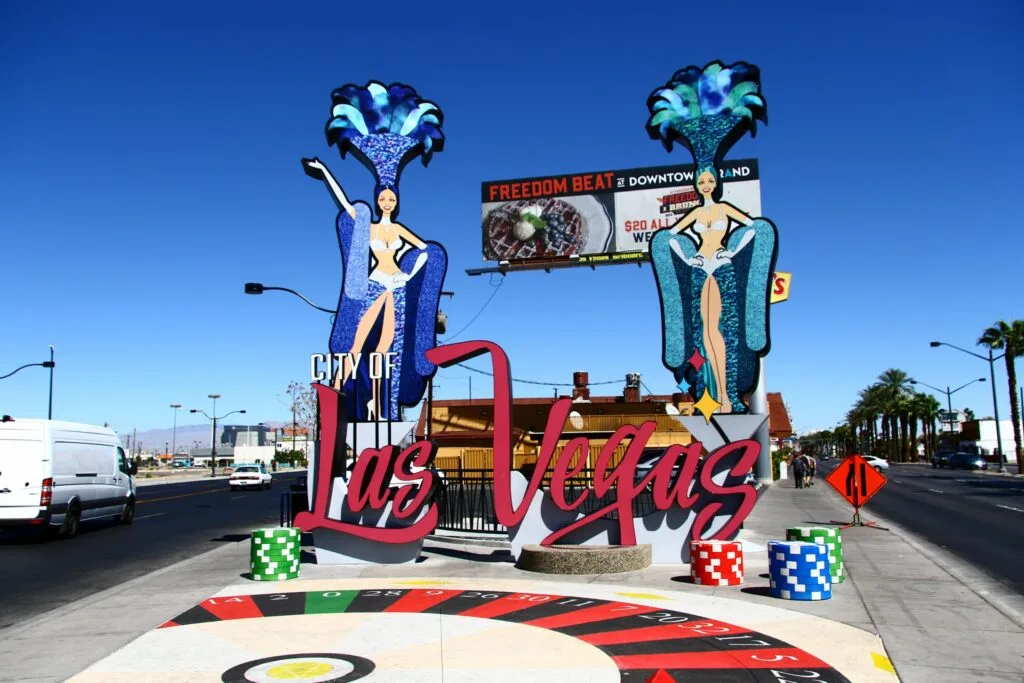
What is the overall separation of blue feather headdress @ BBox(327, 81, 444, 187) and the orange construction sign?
1157 cm

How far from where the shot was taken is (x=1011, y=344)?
223 ft

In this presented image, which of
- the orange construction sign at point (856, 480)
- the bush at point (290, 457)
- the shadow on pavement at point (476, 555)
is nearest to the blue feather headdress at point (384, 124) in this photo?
the shadow on pavement at point (476, 555)

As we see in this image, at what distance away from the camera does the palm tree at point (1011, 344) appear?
65062 mm

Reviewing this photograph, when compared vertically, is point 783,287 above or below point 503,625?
above

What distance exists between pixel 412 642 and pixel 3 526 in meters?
14.9

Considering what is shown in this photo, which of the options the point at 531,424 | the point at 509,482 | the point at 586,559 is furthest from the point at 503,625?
the point at 531,424

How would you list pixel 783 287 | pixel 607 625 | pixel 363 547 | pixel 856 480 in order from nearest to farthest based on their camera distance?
pixel 607 625
pixel 363 547
pixel 856 480
pixel 783 287

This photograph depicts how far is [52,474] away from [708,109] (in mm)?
17130

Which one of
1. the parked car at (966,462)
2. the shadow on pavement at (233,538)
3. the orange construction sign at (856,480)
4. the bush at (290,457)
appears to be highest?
the orange construction sign at (856,480)

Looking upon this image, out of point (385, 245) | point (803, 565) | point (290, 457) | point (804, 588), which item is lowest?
point (290, 457)

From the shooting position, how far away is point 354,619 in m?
10.1

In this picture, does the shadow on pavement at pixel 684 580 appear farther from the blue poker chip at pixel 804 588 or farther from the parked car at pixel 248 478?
the parked car at pixel 248 478

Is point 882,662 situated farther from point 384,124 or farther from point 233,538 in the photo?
point 233,538

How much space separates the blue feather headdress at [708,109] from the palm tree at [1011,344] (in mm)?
56888
